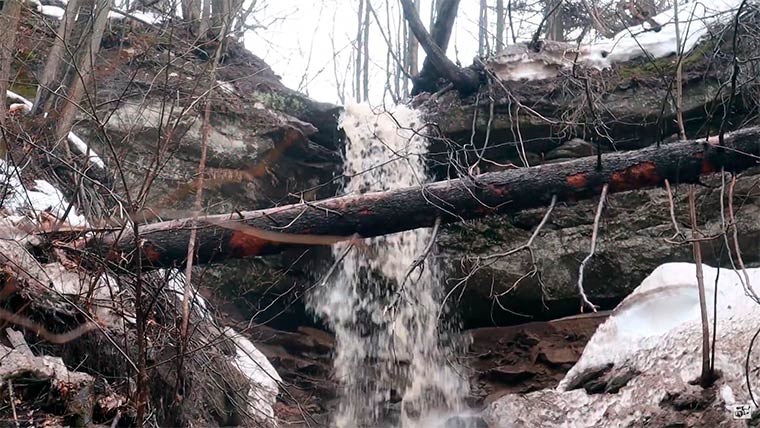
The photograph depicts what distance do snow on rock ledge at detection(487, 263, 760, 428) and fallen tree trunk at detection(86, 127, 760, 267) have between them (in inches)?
27.7

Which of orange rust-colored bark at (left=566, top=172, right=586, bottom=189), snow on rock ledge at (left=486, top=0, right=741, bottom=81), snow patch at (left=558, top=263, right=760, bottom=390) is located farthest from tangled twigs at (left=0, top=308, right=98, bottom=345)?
snow on rock ledge at (left=486, top=0, right=741, bottom=81)

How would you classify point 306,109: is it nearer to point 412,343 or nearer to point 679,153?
point 412,343

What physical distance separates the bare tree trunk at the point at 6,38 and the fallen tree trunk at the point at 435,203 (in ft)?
5.29

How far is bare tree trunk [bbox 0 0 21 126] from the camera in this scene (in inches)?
173

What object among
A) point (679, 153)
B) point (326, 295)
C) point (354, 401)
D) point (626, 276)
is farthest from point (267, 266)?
point (679, 153)

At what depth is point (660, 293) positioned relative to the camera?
4.98 m

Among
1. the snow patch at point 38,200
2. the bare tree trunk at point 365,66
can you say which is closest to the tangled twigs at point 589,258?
the snow patch at point 38,200

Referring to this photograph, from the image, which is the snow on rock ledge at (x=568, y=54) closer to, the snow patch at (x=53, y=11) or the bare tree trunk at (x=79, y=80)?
the bare tree trunk at (x=79, y=80)

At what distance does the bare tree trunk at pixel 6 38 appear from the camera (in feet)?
14.4

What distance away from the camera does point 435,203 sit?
3666mm

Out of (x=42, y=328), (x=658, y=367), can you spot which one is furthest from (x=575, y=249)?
(x=42, y=328)

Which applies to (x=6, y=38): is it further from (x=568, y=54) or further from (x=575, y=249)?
(x=568, y=54)

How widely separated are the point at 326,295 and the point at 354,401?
52.0 inches

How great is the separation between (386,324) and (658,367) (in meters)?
3.59
